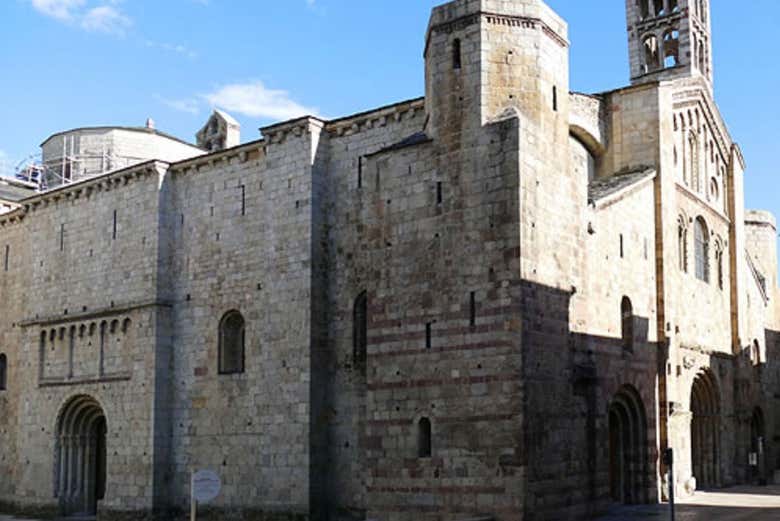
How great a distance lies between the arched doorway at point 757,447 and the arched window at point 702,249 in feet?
20.3

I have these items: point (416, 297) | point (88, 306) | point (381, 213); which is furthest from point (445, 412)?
point (88, 306)

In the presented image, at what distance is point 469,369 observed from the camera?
2081 centimetres

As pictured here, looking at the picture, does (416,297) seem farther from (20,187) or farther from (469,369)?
(20,187)

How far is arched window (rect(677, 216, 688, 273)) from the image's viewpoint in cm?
3052

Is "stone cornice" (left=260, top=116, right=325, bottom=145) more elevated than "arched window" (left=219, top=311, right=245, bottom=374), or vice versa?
"stone cornice" (left=260, top=116, right=325, bottom=145)

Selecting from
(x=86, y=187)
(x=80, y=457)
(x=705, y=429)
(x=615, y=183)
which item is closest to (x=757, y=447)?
(x=705, y=429)

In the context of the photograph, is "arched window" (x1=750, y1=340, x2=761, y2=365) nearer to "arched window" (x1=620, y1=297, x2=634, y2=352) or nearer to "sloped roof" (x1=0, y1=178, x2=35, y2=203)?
"arched window" (x1=620, y1=297, x2=634, y2=352)

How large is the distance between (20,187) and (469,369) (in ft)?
95.2

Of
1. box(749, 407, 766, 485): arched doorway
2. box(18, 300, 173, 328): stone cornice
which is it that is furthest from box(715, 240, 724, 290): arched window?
box(18, 300, 173, 328): stone cornice

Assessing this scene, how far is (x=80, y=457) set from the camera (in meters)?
32.1

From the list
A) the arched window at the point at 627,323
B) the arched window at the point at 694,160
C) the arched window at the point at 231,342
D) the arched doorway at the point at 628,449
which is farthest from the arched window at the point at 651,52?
the arched window at the point at 231,342

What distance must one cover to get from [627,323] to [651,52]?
14.9 metres

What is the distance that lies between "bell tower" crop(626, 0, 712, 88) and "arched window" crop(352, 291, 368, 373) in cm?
1632

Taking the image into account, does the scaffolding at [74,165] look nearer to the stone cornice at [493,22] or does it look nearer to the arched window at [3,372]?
the arched window at [3,372]
